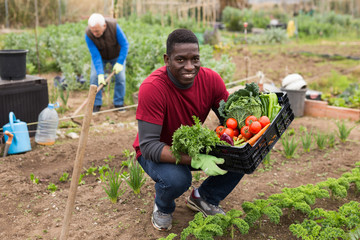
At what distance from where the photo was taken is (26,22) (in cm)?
1627

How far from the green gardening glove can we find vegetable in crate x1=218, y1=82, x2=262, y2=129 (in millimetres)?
392

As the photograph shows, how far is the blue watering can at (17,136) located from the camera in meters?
4.36

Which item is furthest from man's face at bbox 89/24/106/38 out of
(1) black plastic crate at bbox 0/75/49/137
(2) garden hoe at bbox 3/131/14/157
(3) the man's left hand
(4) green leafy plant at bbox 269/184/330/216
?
(4) green leafy plant at bbox 269/184/330/216

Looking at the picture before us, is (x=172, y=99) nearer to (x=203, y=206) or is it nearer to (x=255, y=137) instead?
(x=255, y=137)

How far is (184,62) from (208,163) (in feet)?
2.26

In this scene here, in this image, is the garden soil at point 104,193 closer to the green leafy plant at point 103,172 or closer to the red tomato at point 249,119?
the green leafy plant at point 103,172

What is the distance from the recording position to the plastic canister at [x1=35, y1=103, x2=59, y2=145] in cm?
470

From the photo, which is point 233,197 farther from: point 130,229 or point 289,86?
point 289,86

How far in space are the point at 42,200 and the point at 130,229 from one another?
942 millimetres

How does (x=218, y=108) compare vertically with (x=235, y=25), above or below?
below

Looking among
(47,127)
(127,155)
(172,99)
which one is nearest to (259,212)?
(172,99)

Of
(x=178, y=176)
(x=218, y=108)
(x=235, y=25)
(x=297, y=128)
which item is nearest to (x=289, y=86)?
(x=297, y=128)

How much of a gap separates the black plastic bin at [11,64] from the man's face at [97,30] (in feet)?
3.21

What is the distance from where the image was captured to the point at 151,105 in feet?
8.34
